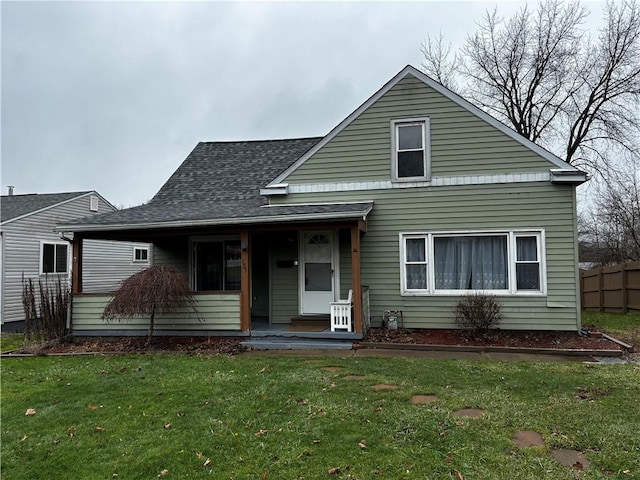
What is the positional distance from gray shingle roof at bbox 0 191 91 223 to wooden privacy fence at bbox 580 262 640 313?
20603 millimetres

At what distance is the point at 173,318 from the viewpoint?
9422 millimetres

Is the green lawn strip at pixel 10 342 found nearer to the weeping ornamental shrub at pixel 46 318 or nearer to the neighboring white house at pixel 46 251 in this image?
the weeping ornamental shrub at pixel 46 318

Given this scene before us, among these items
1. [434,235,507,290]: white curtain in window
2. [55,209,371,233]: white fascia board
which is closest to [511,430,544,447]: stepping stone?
[55,209,371,233]: white fascia board

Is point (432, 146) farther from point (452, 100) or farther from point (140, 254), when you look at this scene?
point (140, 254)

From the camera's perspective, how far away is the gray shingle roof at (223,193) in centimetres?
901

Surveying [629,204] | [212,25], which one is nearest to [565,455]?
[212,25]

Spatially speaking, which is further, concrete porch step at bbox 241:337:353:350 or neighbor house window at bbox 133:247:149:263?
neighbor house window at bbox 133:247:149:263

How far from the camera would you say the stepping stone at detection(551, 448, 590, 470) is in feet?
11.0

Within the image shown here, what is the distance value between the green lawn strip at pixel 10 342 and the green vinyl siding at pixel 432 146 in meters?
7.52

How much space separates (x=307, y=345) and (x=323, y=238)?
9.45 feet

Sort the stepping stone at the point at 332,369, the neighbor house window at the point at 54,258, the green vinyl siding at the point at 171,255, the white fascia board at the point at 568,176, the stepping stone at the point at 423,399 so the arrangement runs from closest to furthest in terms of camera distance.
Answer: the stepping stone at the point at 423,399 → the stepping stone at the point at 332,369 → the white fascia board at the point at 568,176 → the green vinyl siding at the point at 171,255 → the neighbor house window at the point at 54,258

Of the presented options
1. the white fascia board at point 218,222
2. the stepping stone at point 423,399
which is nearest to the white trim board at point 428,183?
the white fascia board at point 218,222

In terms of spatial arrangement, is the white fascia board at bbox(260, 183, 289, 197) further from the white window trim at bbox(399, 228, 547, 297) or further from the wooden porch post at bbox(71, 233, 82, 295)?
the wooden porch post at bbox(71, 233, 82, 295)

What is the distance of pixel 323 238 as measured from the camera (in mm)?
10195
